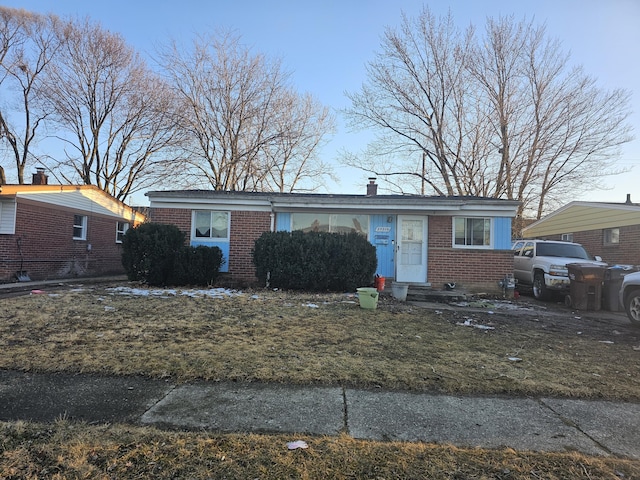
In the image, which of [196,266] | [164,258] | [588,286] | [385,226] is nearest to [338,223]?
[385,226]

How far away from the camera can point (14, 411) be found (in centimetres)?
304

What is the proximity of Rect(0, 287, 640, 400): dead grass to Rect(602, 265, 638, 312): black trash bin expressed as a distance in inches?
105

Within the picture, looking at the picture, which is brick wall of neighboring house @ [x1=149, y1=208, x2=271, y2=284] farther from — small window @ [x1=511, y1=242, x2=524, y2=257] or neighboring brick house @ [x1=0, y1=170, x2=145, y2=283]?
small window @ [x1=511, y1=242, x2=524, y2=257]

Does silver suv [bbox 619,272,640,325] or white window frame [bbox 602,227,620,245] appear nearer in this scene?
silver suv [bbox 619,272,640,325]

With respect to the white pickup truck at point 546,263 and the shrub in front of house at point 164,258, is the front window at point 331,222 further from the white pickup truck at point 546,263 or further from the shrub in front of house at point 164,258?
the white pickup truck at point 546,263

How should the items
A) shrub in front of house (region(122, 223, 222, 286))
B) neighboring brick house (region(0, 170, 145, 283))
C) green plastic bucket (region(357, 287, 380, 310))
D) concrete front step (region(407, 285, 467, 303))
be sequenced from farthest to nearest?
neighboring brick house (region(0, 170, 145, 283)) → shrub in front of house (region(122, 223, 222, 286)) → concrete front step (region(407, 285, 467, 303)) → green plastic bucket (region(357, 287, 380, 310))

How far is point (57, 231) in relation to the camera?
1522cm

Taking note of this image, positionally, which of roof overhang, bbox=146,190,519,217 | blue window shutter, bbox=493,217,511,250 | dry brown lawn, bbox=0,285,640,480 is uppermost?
roof overhang, bbox=146,190,519,217

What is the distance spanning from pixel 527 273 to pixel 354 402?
11224 mm

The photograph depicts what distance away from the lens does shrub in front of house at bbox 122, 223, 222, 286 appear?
1080cm

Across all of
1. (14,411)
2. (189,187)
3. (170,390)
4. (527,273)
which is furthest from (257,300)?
(189,187)

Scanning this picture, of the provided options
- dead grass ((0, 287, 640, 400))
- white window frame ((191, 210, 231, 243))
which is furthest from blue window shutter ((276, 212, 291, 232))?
dead grass ((0, 287, 640, 400))

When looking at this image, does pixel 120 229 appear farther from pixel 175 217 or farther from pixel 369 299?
pixel 369 299

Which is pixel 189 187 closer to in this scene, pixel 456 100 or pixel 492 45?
pixel 456 100
